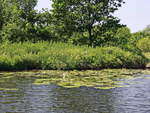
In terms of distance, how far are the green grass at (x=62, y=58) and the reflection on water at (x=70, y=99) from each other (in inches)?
269

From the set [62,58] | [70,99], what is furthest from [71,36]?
[70,99]

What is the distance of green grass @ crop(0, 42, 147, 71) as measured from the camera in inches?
966

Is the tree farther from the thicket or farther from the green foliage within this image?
the green foliage

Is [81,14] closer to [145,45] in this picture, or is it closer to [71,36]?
[71,36]

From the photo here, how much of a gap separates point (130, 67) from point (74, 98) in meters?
16.4

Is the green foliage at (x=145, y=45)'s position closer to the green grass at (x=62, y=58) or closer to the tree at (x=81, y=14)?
the tree at (x=81, y=14)

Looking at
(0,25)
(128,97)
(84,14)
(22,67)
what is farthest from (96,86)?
(0,25)

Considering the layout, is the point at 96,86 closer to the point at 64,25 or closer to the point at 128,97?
the point at 128,97

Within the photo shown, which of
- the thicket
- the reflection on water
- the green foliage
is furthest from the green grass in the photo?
the green foliage

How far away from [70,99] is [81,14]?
2385cm

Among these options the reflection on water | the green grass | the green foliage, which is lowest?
the reflection on water

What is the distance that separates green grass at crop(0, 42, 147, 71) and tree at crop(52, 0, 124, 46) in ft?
23.5

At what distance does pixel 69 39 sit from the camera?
3769 cm

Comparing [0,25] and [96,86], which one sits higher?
[0,25]
